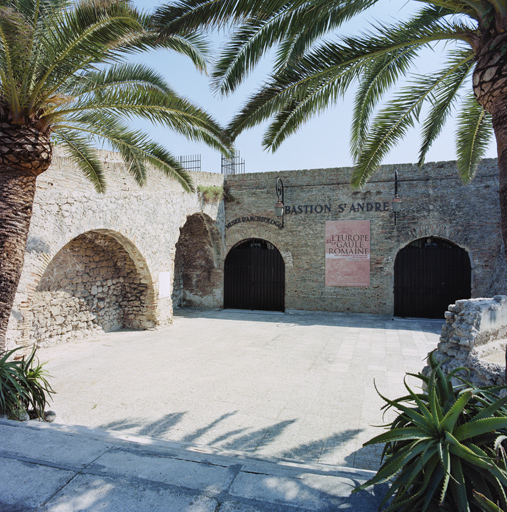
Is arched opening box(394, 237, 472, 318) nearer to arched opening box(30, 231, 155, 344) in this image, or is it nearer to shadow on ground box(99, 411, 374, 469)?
arched opening box(30, 231, 155, 344)

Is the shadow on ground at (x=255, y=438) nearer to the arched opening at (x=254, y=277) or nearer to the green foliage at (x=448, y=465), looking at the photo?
the green foliage at (x=448, y=465)

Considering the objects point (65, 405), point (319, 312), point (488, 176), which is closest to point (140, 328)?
point (65, 405)

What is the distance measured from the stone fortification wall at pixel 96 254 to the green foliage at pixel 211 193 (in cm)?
50

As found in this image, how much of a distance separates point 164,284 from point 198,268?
3.73 meters

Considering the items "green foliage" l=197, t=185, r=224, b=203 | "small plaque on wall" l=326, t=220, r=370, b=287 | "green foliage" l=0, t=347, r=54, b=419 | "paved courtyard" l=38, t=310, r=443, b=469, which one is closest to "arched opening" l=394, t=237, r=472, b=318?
"small plaque on wall" l=326, t=220, r=370, b=287

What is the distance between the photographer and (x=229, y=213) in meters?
13.5

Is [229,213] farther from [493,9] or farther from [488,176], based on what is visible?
[493,9]

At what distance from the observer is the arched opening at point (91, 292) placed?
772 cm

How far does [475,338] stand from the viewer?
4.89 meters

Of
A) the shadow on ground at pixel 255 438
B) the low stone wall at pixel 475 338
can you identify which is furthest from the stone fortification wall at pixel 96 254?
the low stone wall at pixel 475 338

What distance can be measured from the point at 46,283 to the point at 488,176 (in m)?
11.8

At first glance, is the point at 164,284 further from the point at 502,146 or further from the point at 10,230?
the point at 502,146

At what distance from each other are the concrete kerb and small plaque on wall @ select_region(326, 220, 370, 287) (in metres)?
9.78

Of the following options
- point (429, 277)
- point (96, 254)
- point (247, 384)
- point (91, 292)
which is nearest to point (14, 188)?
point (247, 384)
